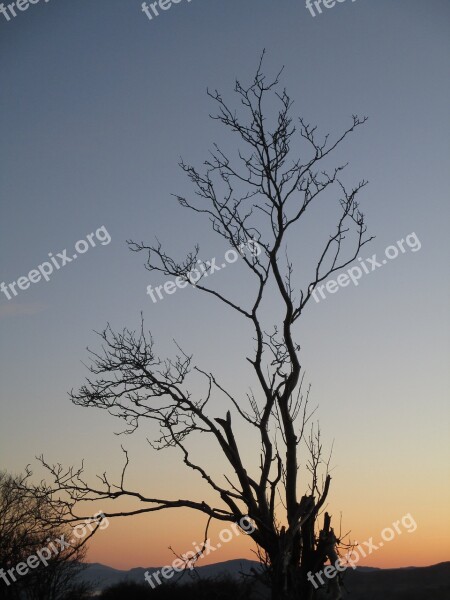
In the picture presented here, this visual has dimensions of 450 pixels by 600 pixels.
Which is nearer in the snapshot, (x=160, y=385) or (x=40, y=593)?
(x=160, y=385)

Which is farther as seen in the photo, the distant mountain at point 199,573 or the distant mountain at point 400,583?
the distant mountain at point 400,583

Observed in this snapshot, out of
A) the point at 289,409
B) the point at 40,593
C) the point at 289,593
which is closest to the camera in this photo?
the point at 289,593

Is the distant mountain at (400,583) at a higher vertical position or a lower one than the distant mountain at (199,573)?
lower

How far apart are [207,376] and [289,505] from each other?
211 centimetres

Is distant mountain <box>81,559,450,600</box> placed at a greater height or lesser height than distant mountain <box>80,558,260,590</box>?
lesser

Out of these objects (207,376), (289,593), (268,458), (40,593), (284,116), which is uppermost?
(284,116)

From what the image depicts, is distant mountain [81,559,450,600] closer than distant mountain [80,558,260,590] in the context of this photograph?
No

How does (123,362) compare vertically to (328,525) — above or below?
above

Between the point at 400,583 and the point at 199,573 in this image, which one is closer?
the point at 199,573

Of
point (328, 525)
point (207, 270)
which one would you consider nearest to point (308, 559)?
point (328, 525)

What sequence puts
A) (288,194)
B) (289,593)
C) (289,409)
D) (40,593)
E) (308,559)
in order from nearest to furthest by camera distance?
1. (289,593)
2. (308,559)
3. (289,409)
4. (288,194)
5. (40,593)

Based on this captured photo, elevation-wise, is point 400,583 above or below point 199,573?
below

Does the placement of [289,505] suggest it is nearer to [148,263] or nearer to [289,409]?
[289,409]

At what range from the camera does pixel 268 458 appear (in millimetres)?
8375
